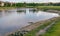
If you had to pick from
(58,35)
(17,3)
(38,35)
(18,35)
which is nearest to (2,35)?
(18,35)

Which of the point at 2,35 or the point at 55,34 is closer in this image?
the point at 55,34

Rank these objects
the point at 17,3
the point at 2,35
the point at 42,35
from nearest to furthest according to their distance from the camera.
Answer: the point at 42,35 < the point at 2,35 < the point at 17,3

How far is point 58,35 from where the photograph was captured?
16375 mm

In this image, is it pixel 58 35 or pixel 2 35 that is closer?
pixel 58 35

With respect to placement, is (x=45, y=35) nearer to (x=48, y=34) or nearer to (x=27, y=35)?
(x=48, y=34)

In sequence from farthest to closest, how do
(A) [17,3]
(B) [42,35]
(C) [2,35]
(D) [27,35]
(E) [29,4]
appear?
(E) [29,4] → (A) [17,3] → (C) [2,35] → (D) [27,35] → (B) [42,35]

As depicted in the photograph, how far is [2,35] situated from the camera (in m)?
19.0

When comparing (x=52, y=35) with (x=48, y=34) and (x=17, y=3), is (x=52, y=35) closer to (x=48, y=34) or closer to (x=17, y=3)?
(x=48, y=34)

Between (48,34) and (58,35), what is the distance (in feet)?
3.13

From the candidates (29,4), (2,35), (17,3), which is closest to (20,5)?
(17,3)

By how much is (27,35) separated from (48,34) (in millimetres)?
2110

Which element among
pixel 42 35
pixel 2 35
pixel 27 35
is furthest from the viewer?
pixel 2 35

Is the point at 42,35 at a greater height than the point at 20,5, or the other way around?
the point at 42,35

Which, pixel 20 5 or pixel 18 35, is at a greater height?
pixel 18 35
